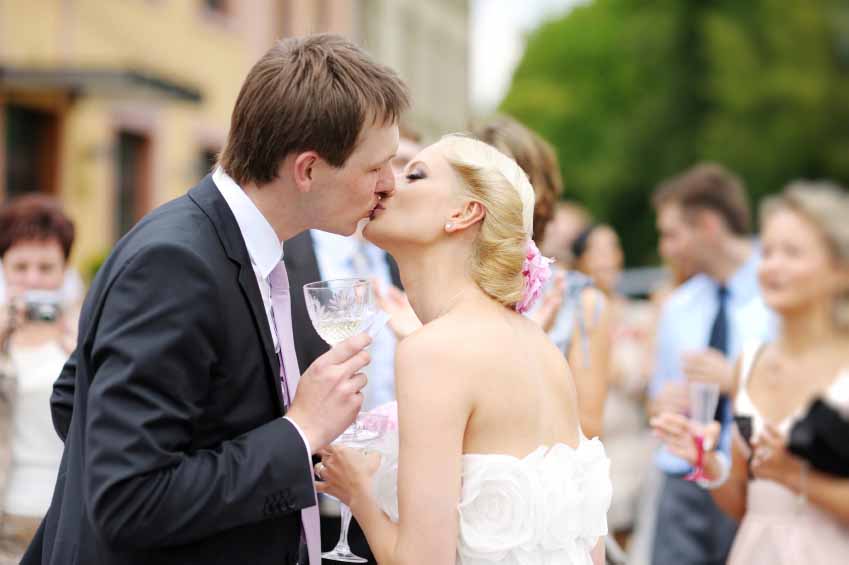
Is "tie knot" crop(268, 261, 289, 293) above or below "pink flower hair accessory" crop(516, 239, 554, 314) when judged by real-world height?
above

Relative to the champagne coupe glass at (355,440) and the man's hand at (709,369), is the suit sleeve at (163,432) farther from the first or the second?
the man's hand at (709,369)

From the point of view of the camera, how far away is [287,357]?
112 inches

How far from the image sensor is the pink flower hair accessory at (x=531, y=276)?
3217 millimetres

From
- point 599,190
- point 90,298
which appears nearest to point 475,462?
point 90,298

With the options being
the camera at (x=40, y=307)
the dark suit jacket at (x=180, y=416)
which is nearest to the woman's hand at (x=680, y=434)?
the dark suit jacket at (x=180, y=416)

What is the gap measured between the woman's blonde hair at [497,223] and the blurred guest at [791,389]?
1.23 m

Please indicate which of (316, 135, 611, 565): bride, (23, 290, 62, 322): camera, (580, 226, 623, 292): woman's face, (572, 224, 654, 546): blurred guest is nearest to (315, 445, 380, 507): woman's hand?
(316, 135, 611, 565): bride

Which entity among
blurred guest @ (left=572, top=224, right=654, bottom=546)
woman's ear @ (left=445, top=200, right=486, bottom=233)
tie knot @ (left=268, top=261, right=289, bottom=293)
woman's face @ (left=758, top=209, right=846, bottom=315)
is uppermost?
woman's ear @ (left=445, top=200, right=486, bottom=233)

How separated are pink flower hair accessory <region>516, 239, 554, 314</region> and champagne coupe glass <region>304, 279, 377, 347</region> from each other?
51cm

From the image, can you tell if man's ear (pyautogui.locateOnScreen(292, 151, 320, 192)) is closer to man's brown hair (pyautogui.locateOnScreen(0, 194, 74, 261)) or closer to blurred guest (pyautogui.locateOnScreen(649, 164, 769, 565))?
man's brown hair (pyautogui.locateOnScreen(0, 194, 74, 261))

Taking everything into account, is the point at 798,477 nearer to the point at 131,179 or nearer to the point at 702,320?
the point at 702,320

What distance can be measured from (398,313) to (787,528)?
1.67 metres

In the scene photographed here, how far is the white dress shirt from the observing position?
2.77m

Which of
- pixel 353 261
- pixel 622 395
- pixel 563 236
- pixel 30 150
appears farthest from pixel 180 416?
pixel 30 150
